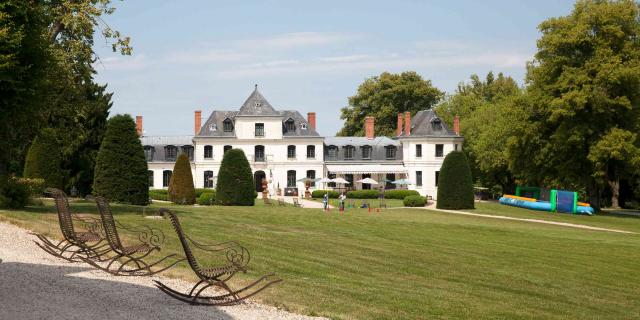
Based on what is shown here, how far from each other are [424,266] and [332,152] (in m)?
50.9

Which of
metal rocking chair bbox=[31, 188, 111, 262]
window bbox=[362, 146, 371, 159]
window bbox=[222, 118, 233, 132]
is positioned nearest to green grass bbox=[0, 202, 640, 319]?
metal rocking chair bbox=[31, 188, 111, 262]

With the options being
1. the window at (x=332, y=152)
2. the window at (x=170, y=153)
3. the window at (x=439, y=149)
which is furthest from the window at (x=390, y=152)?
the window at (x=170, y=153)

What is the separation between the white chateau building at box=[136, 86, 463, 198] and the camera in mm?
64250

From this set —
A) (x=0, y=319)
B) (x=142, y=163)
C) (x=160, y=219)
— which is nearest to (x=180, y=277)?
(x=0, y=319)

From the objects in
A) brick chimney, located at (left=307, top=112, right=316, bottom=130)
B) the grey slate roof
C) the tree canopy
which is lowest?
the grey slate roof

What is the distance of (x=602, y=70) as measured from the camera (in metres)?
43.3

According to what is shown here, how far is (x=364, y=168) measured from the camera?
65.3 meters

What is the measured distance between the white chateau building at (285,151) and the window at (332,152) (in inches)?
29.3

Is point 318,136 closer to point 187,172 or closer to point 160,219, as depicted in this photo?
point 187,172

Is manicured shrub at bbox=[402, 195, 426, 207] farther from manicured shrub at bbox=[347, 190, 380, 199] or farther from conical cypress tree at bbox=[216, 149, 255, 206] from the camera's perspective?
conical cypress tree at bbox=[216, 149, 255, 206]

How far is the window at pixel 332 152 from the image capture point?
66.9 metres

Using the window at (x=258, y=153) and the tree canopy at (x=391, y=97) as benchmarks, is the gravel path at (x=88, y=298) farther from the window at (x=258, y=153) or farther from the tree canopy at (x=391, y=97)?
the tree canopy at (x=391, y=97)

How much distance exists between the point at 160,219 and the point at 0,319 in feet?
46.2

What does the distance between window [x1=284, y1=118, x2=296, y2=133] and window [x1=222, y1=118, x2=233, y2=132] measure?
4.93 meters
